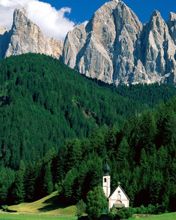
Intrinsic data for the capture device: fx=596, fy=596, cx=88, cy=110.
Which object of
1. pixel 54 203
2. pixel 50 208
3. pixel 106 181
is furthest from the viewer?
pixel 54 203

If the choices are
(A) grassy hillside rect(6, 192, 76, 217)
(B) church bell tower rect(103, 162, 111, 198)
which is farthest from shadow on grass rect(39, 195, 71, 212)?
(B) church bell tower rect(103, 162, 111, 198)

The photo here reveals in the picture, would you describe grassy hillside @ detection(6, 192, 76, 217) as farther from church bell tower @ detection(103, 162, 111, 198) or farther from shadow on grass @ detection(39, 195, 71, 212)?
church bell tower @ detection(103, 162, 111, 198)

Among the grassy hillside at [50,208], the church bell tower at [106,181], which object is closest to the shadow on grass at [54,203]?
the grassy hillside at [50,208]

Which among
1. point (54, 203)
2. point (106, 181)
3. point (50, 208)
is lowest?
point (50, 208)

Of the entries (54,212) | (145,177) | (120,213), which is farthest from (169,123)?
(120,213)

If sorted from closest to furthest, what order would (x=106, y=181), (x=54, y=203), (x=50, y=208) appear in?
(x=106, y=181) < (x=50, y=208) < (x=54, y=203)

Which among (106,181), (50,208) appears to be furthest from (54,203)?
(106,181)

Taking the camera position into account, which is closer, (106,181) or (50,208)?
(106,181)

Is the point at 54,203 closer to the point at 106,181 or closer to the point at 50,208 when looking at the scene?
the point at 50,208

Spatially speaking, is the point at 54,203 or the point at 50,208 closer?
the point at 50,208

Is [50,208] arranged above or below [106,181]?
below

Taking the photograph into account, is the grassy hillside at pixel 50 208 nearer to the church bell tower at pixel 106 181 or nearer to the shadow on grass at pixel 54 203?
the shadow on grass at pixel 54 203

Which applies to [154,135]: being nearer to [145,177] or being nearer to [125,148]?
[125,148]

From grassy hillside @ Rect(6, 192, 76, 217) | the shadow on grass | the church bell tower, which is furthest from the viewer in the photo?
the shadow on grass
